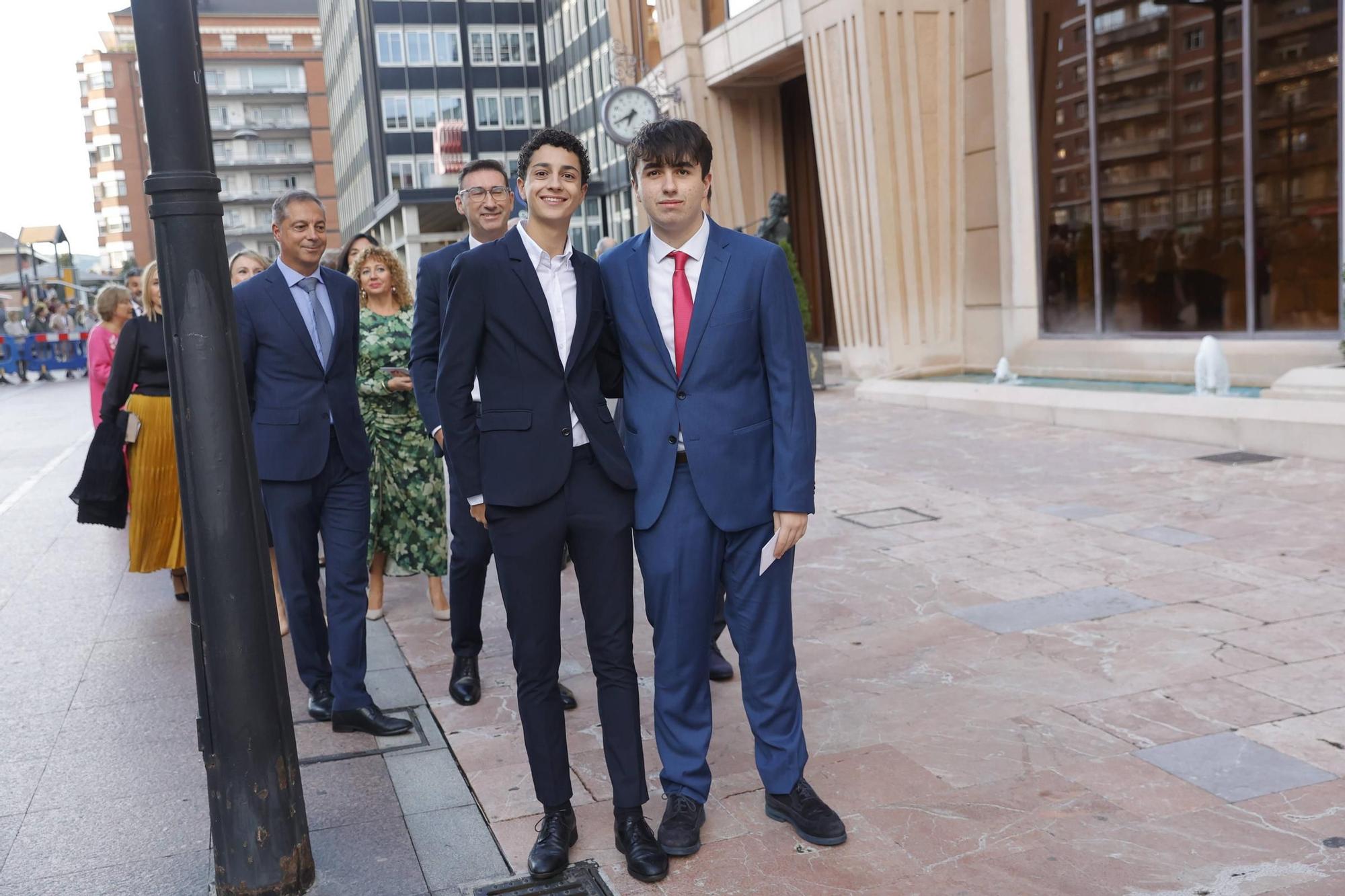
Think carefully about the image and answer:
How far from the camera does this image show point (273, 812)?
10.3ft

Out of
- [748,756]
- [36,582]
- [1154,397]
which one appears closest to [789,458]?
[748,756]

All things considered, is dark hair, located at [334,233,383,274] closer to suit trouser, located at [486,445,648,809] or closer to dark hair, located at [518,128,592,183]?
dark hair, located at [518,128,592,183]

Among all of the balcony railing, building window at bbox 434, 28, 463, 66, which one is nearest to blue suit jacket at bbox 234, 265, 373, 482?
building window at bbox 434, 28, 463, 66

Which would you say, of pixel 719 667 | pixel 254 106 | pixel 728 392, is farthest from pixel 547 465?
pixel 254 106

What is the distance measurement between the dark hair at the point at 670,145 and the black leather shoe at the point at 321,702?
252cm

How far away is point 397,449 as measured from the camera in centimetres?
597

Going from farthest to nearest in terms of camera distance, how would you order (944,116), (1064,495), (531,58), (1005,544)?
1. (531,58)
2. (944,116)
3. (1064,495)
4. (1005,544)

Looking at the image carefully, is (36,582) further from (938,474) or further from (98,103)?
(98,103)

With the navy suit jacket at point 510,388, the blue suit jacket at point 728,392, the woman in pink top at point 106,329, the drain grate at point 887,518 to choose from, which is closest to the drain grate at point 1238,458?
the drain grate at point 887,518

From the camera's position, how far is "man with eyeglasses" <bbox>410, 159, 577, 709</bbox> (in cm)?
443

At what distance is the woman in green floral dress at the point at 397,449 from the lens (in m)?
5.82

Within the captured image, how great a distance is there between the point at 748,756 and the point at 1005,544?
335cm

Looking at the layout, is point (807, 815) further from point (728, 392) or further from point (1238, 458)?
point (1238, 458)

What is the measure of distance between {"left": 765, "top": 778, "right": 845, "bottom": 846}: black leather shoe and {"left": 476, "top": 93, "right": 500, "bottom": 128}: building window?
64.9 metres
